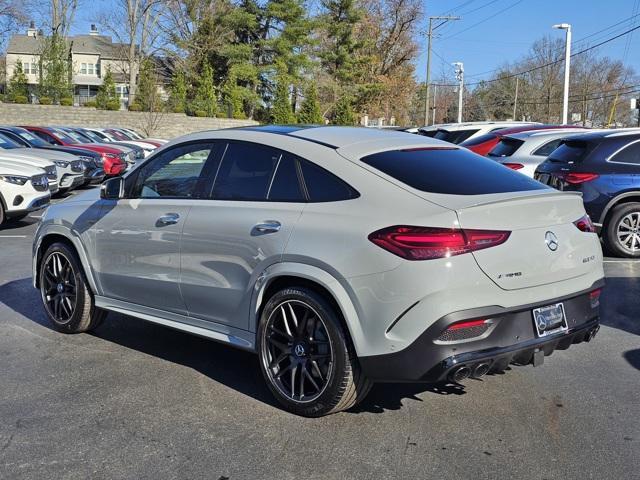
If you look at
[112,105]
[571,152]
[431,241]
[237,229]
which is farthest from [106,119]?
[431,241]

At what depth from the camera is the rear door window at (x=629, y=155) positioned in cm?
930

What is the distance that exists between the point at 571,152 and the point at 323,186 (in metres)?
6.34

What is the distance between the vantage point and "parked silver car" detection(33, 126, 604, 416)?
145 inches

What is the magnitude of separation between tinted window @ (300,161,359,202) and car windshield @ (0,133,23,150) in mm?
12947

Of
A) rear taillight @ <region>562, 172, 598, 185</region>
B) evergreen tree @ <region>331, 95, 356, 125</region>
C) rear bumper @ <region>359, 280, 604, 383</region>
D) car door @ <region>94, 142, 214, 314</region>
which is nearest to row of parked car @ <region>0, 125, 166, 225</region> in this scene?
car door @ <region>94, 142, 214, 314</region>

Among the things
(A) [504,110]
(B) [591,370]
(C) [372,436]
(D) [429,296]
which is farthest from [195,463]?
(A) [504,110]

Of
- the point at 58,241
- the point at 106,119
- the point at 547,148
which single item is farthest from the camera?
the point at 106,119

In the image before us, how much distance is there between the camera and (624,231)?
945cm

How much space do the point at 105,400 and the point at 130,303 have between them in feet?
3.52

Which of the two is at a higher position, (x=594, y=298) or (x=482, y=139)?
(x=482, y=139)

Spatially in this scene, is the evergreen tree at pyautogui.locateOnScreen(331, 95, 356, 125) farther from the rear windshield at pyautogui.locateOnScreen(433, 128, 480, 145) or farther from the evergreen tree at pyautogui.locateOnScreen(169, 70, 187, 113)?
the rear windshield at pyautogui.locateOnScreen(433, 128, 480, 145)

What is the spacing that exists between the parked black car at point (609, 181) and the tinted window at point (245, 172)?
18.9 feet

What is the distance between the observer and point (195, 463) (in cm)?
360

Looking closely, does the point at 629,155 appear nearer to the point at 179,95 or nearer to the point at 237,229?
the point at 237,229
